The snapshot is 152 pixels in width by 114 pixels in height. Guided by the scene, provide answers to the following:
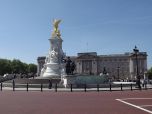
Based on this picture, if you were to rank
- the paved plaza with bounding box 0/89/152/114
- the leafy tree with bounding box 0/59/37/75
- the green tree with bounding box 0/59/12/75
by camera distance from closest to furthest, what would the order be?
the paved plaza with bounding box 0/89/152/114, the green tree with bounding box 0/59/12/75, the leafy tree with bounding box 0/59/37/75

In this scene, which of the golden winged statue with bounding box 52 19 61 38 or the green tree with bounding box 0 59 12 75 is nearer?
the golden winged statue with bounding box 52 19 61 38

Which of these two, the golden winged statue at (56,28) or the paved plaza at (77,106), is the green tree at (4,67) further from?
the paved plaza at (77,106)

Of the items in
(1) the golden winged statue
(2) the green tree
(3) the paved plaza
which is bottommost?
(3) the paved plaza

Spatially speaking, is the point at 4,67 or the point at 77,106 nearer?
the point at 77,106

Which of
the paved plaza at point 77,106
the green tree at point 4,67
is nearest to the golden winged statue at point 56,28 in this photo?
the paved plaza at point 77,106

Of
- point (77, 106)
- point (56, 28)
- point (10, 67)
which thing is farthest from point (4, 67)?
point (77, 106)

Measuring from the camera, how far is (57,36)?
256 ft

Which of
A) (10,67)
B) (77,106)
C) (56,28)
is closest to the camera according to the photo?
(77,106)

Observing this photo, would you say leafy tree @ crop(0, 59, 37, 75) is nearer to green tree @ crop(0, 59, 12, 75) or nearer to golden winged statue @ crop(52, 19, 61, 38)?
green tree @ crop(0, 59, 12, 75)

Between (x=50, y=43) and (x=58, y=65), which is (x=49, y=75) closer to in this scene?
(x=58, y=65)

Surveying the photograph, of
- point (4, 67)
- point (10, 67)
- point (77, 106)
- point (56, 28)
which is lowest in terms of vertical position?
point (77, 106)

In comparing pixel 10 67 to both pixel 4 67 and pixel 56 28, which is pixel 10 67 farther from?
pixel 56 28

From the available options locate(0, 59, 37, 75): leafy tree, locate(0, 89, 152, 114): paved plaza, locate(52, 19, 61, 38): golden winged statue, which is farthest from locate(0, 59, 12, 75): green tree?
locate(0, 89, 152, 114): paved plaza

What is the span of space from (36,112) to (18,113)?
96cm
